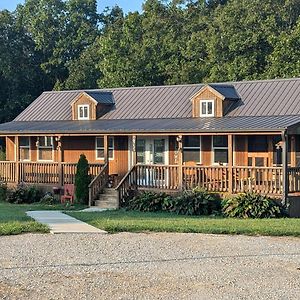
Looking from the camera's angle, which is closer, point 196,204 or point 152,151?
point 196,204

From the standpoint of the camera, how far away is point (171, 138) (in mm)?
26078

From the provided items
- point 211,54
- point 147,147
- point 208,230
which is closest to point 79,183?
point 147,147

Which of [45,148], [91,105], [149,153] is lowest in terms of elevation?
[149,153]

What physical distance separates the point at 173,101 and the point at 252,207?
9.71 metres

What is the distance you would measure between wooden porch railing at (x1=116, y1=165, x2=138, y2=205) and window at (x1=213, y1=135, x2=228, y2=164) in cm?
342

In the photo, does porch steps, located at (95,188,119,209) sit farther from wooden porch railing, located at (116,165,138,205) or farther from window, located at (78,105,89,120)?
window, located at (78,105,89,120)

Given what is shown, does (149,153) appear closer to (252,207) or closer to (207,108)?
(207,108)

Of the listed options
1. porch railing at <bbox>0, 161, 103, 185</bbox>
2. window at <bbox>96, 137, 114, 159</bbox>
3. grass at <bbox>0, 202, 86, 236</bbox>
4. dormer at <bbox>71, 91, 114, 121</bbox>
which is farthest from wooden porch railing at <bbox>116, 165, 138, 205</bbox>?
dormer at <bbox>71, 91, 114, 121</bbox>

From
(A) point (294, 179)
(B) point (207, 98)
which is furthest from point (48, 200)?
Result: (A) point (294, 179)

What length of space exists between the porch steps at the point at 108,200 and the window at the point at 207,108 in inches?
202

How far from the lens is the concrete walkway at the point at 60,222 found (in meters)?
15.5

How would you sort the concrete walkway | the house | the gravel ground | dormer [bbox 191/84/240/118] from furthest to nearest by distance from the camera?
dormer [bbox 191/84/240/118]
the house
the concrete walkway
the gravel ground

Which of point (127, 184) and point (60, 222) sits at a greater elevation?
point (127, 184)

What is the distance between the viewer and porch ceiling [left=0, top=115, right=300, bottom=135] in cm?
2148
